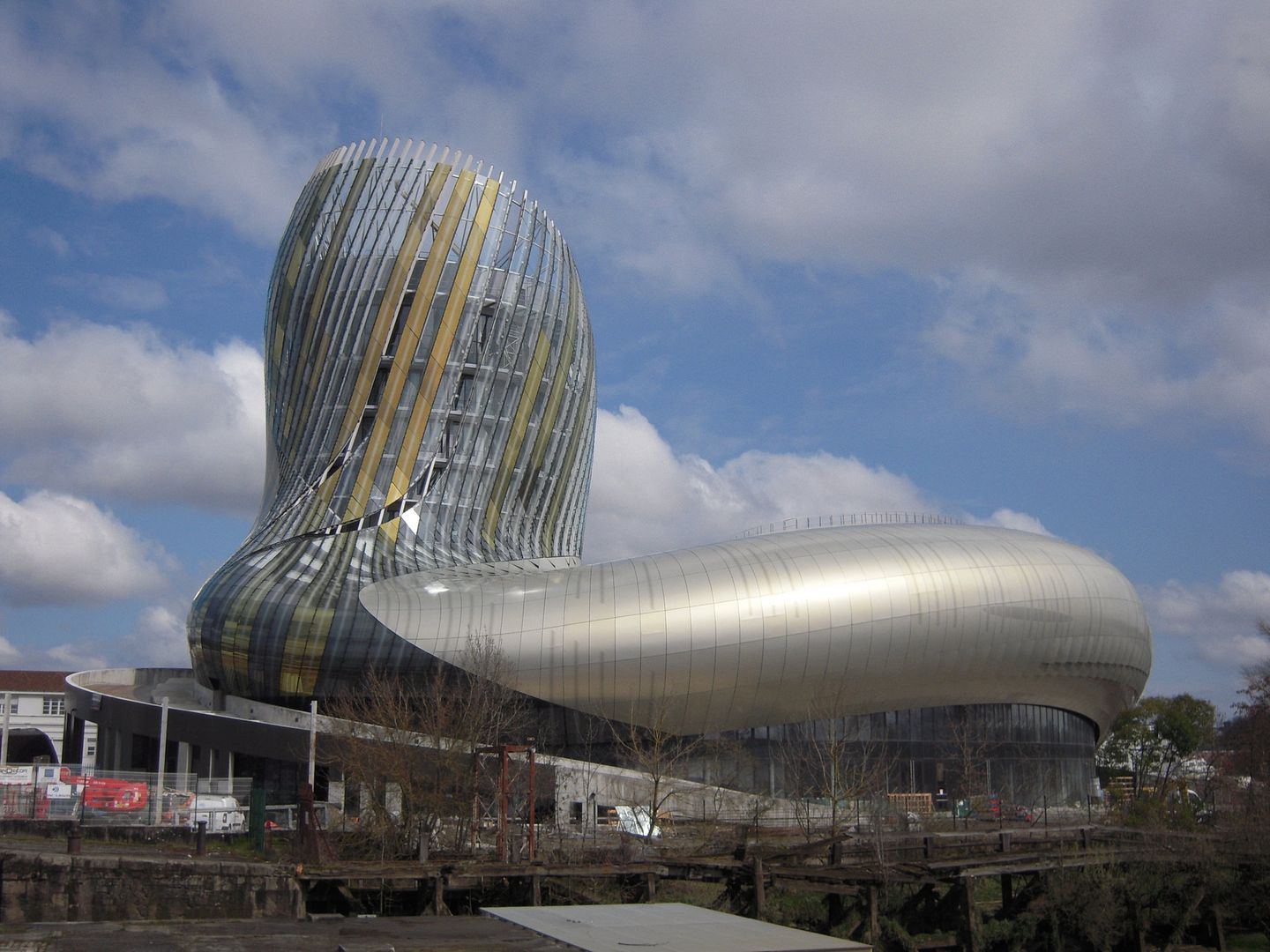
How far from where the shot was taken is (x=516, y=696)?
159ft

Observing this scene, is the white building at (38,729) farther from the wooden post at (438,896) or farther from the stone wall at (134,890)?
the wooden post at (438,896)

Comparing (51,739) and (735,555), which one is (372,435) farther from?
(51,739)

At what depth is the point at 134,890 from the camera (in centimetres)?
2945

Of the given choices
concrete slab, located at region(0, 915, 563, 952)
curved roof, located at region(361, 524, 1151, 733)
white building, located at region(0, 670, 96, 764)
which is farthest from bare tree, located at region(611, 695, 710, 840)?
white building, located at region(0, 670, 96, 764)

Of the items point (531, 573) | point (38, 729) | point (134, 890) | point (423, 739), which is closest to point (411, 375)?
point (531, 573)

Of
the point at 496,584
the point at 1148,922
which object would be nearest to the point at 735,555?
the point at 496,584

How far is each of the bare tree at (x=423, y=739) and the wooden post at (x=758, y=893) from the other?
27.9 feet

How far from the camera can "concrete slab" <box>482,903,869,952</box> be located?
17062 millimetres

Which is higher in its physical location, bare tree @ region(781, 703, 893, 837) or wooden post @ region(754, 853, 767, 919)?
bare tree @ region(781, 703, 893, 837)

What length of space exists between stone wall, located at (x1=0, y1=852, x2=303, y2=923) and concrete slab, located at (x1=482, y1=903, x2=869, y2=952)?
410 inches

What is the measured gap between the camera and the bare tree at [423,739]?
34344 millimetres

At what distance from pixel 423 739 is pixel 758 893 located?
1288 centimetres

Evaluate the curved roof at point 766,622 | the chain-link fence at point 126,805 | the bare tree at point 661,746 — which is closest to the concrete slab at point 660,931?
the chain-link fence at point 126,805

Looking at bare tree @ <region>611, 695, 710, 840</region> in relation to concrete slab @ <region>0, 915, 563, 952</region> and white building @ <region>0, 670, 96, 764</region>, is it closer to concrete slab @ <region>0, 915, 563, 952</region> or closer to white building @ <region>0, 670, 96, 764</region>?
concrete slab @ <region>0, 915, 563, 952</region>
